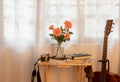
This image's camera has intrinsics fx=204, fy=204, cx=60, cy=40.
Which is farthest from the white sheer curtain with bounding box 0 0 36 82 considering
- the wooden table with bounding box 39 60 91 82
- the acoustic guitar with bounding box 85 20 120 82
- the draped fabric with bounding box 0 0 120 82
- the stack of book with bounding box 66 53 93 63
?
the acoustic guitar with bounding box 85 20 120 82

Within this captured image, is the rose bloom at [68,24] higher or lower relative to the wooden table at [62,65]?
higher

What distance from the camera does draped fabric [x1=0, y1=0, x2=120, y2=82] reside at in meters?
2.45

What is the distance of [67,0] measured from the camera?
2459 millimetres

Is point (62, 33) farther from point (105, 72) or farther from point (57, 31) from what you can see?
point (105, 72)

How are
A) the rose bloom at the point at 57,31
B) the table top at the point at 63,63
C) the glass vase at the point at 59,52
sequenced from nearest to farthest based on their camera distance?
the table top at the point at 63,63, the rose bloom at the point at 57,31, the glass vase at the point at 59,52

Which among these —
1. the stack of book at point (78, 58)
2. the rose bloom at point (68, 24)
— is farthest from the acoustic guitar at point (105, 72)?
the rose bloom at point (68, 24)

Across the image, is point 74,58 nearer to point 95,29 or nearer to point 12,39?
point 95,29

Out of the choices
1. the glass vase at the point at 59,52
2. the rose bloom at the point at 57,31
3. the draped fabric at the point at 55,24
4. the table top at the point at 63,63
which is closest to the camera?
the table top at the point at 63,63

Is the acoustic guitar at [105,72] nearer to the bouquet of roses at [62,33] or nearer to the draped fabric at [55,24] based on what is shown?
the draped fabric at [55,24]

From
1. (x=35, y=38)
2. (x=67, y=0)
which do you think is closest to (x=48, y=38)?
(x=35, y=38)

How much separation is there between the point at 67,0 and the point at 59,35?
0.48 m

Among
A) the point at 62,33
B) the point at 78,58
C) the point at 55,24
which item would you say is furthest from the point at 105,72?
the point at 55,24

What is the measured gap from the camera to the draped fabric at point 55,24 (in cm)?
245

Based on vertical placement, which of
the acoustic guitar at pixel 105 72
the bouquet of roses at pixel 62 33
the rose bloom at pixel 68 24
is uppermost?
the rose bloom at pixel 68 24
